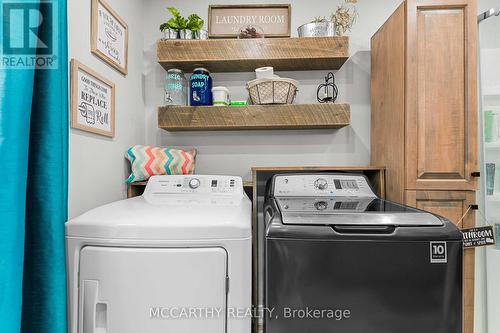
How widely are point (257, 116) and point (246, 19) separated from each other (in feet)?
2.57

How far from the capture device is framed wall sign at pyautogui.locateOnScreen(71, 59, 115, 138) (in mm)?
1424

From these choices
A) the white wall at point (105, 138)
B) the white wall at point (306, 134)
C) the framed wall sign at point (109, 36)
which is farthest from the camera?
the white wall at point (306, 134)

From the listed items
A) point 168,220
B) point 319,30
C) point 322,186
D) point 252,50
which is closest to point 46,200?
point 168,220

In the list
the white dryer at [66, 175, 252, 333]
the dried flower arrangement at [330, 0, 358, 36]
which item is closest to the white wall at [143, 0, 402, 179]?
the dried flower arrangement at [330, 0, 358, 36]

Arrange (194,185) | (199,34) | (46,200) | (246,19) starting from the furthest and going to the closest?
(246,19)
(199,34)
(194,185)
(46,200)

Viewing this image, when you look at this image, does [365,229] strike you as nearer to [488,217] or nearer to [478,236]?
[478,236]

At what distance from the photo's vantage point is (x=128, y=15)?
2033 mm

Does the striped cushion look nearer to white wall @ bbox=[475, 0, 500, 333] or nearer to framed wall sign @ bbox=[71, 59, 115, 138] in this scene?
framed wall sign @ bbox=[71, 59, 115, 138]

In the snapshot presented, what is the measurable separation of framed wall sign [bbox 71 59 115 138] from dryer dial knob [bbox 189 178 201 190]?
556 millimetres

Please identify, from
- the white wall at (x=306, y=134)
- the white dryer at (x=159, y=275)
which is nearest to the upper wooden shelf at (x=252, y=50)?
the white wall at (x=306, y=134)

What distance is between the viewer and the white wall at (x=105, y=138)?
1438 millimetres

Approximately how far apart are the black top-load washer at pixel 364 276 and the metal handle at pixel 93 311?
621mm

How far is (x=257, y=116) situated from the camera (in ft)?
6.46

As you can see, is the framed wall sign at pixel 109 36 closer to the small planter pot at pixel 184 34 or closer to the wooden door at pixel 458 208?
the small planter pot at pixel 184 34
